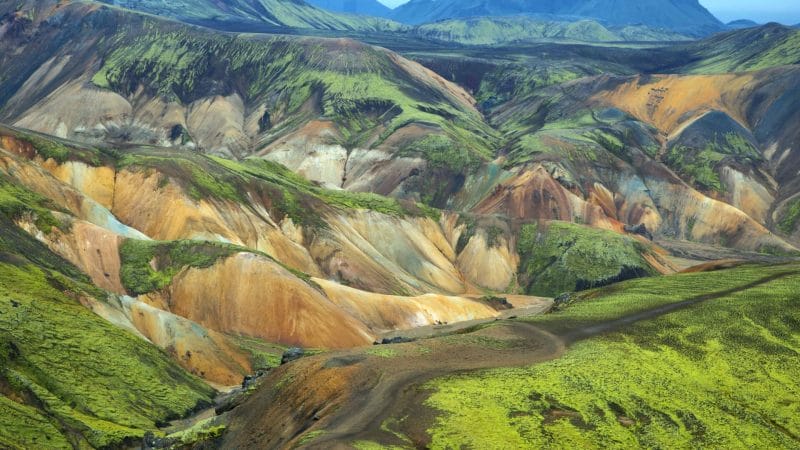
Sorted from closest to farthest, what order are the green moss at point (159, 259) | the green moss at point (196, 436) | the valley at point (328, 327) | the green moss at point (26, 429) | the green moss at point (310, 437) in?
the green moss at point (310, 437) → the valley at point (328, 327) → the green moss at point (26, 429) → the green moss at point (196, 436) → the green moss at point (159, 259)

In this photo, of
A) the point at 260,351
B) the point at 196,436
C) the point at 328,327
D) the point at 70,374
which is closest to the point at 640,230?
the point at 328,327

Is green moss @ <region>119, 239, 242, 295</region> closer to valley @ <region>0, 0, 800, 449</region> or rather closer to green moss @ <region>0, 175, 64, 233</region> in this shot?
valley @ <region>0, 0, 800, 449</region>

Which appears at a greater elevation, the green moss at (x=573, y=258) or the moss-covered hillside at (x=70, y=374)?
the moss-covered hillside at (x=70, y=374)

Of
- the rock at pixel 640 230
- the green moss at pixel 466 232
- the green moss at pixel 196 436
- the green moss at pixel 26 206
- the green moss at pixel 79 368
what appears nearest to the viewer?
the green moss at pixel 196 436

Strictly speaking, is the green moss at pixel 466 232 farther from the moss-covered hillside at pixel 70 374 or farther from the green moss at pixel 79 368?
the green moss at pixel 79 368

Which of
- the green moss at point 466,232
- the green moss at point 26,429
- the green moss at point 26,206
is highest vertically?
the green moss at point 26,206

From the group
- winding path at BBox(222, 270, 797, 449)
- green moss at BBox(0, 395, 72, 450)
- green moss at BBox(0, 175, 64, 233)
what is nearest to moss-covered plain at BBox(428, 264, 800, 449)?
winding path at BBox(222, 270, 797, 449)

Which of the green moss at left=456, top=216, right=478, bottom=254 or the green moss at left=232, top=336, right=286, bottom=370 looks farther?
the green moss at left=456, top=216, right=478, bottom=254

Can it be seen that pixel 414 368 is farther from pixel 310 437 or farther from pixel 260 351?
pixel 260 351

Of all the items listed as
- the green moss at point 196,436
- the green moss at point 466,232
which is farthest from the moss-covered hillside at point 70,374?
the green moss at point 466,232
